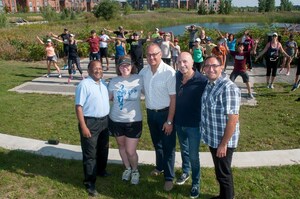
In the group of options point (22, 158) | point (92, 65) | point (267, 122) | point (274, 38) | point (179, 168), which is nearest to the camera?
point (92, 65)

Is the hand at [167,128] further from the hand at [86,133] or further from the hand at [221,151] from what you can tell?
the hand at [86,133]

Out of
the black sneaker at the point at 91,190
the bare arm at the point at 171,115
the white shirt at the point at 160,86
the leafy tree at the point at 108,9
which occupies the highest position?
the leafy tree at the point at 108,9

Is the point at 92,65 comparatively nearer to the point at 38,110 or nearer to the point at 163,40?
the point at 38,110

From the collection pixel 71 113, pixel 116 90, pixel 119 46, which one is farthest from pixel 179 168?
pixel 119 46

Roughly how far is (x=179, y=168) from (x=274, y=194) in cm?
143

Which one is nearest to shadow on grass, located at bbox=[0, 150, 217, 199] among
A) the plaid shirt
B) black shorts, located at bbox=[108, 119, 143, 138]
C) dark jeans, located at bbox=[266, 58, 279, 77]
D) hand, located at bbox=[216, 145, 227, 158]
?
black shorts, located at bbox=[108, 119, 143, 138]

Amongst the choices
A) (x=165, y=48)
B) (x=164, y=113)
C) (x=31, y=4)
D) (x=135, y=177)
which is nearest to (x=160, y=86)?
(x=164, y=113)

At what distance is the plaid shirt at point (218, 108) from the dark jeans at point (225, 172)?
0.44 feet

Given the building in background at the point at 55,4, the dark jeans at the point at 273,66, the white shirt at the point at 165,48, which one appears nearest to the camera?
the dark jeans at the point at 273,66

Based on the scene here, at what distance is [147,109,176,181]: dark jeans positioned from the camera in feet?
13.0

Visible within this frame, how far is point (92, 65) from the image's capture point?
12.9ft

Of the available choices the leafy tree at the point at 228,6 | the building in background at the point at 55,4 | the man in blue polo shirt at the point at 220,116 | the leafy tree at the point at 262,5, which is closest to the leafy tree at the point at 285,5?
the leafy tree at the point at 262,5

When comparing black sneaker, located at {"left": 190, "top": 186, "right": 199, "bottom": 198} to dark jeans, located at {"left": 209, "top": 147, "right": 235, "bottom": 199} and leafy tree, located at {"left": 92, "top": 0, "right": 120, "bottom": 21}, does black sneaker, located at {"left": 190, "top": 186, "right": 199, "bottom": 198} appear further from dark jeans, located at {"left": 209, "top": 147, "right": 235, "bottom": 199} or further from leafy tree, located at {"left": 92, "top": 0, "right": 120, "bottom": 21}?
leafy tree, located at {"left": 92, "top": 0, "right": 120, "bottom": 21}

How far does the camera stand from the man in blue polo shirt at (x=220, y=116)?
10.2ft
